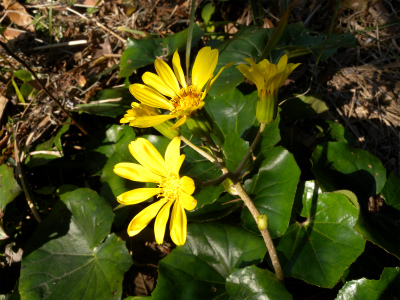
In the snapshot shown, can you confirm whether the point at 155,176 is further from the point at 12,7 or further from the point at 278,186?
the point at 12,7

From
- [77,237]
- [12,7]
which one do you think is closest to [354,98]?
[77,237]

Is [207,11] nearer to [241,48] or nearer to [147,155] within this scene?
[241,48]

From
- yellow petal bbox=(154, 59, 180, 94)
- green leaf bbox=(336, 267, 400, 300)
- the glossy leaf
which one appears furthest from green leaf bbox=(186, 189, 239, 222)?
green leaf bbox=(336, 267, 400, 300)

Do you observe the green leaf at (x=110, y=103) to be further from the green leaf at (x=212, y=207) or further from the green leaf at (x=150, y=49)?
the green leaf at (x=212, y=207)

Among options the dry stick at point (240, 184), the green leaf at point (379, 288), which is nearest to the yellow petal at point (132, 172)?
the dry stick at point (240, 184)

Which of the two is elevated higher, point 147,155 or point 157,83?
point 157,83

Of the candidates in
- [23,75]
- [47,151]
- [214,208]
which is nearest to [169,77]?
[214,208]

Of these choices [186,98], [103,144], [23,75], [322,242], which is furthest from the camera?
[23,75]

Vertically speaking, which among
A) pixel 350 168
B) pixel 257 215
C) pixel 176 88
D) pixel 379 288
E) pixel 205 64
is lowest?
pixel 379 288
